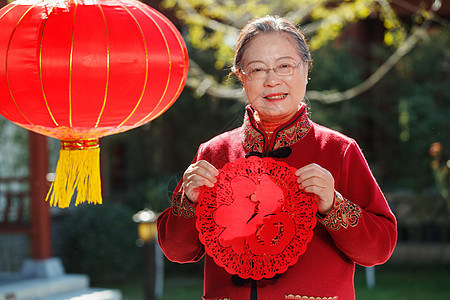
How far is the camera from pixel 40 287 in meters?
6.46

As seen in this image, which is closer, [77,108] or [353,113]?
[77,108]

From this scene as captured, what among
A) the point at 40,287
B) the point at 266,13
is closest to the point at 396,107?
the point at 266,13

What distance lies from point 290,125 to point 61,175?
2.86 feet

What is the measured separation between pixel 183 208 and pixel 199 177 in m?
0.13

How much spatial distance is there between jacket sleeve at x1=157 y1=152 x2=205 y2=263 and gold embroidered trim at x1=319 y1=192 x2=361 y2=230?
40cm

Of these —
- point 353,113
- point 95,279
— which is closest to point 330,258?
point 95,279

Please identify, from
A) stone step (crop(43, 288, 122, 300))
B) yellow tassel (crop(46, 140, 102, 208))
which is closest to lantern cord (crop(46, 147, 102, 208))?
yellow tassel (crop(46, 140, 102, 208))

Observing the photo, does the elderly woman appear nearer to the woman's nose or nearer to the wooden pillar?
the woman's nose

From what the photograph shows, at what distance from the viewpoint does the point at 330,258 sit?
1.85 meters

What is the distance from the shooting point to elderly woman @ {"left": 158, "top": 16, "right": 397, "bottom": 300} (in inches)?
70.2

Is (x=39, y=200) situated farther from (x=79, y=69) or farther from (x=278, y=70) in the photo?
(x=278, y=70)

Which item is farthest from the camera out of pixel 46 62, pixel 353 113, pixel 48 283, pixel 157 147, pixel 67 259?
pixel 157 147

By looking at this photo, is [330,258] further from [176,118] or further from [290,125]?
[176,118]

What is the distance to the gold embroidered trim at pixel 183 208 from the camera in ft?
6.23
